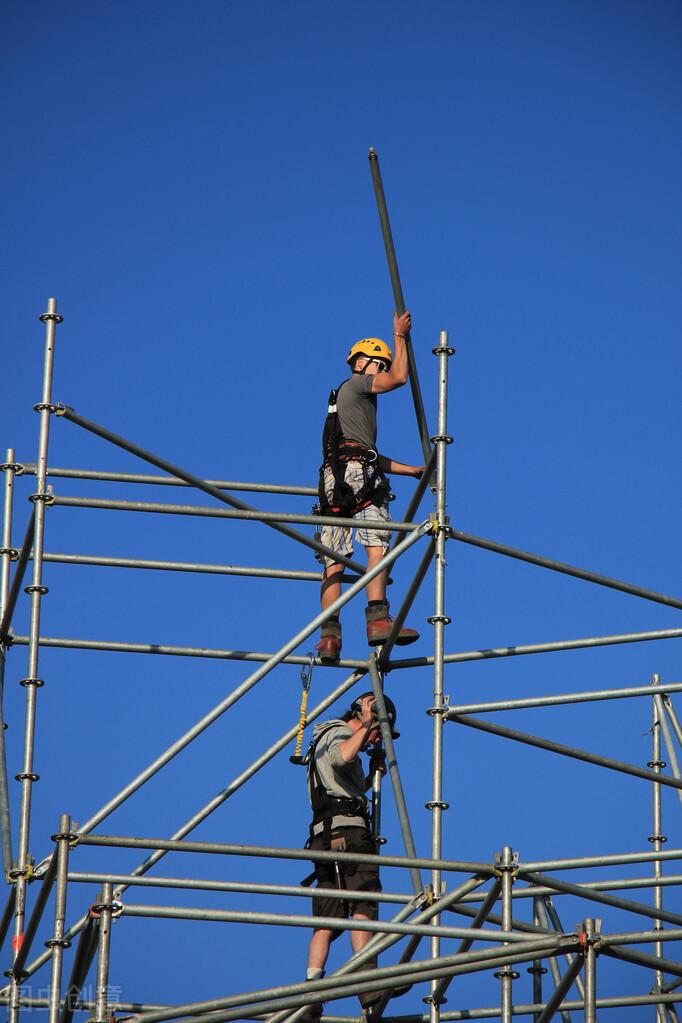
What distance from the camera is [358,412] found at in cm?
1441

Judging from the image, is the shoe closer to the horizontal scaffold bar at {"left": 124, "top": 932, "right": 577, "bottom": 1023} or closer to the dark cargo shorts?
the dark cargo shorts

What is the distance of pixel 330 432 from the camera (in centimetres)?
1449

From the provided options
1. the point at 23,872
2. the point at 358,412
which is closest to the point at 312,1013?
the point at 23,872

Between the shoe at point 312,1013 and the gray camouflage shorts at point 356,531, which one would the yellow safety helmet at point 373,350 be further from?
the shoe at point 312,1013

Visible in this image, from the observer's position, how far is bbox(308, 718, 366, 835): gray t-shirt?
13.1 metres

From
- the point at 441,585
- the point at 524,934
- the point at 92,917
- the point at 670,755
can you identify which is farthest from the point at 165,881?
the point at 670,755

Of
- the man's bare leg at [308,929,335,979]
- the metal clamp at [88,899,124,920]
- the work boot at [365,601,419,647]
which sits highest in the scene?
the work boot at [365,601,419,647]

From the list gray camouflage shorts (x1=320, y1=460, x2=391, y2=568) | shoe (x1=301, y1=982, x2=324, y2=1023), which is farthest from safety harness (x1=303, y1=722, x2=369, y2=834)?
gray camouflage shorts (x1=320, y1=460, x2=391, y2=568)

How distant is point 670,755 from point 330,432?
3.85 m

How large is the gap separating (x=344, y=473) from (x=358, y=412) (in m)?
0.50

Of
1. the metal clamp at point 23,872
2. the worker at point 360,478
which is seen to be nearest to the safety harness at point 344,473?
the worker at point 360,478

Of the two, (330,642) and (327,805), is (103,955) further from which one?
(330,642)

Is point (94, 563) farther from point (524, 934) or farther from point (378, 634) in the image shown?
point (524, 934)

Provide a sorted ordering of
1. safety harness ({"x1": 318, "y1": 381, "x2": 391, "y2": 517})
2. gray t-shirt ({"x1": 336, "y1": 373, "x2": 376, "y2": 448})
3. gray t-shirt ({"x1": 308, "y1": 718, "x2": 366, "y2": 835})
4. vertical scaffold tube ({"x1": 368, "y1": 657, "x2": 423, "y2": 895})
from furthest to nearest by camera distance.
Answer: gray t-shirt ({"x1": 336, "y1": 373, "x2": 376, "y2": 448}) → safety harness ({"x1": 318, "y1": 381, "x2": 391, "y2": 517}) → gray t-shirt ({"x1": 308, "y1": 718, "x2": 366, "y2": 835}) → vertical scaffold tube ({"x1": 368, "y1": 657, "x2": 423, "y2": 895})
